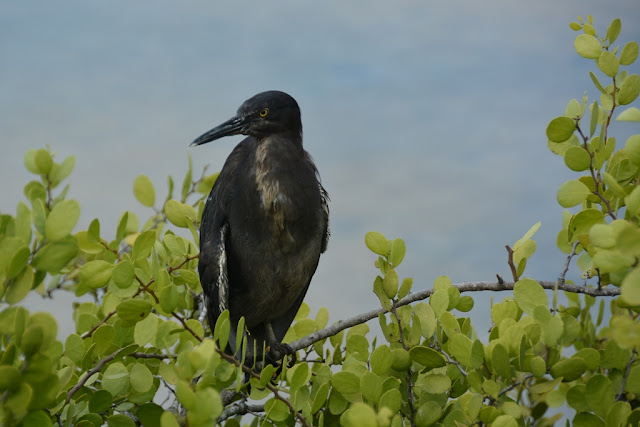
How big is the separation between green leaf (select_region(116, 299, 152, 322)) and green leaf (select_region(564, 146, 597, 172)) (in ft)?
5.43

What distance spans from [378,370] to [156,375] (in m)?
1.18

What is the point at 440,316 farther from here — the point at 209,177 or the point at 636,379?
the point at 209,177

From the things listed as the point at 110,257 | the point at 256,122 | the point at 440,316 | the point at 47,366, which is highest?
the point at 256,122

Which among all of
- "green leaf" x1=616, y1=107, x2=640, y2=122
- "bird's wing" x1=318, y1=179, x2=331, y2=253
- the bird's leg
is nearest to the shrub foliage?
"green leaf" x1=616, y1=107, x2=640, y2=122

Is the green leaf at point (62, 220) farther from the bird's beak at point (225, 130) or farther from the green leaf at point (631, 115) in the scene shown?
the bird's beak at point (225, 130)

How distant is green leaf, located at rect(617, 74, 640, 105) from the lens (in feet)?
9.61

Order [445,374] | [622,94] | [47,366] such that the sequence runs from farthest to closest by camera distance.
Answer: [622,94] → [445,374] → [47,366]

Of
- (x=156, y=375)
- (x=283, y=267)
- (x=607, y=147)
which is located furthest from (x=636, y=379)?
(x=283, y=267)

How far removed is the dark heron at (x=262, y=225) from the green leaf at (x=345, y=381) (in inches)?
65.1

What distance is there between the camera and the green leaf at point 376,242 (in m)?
2.87

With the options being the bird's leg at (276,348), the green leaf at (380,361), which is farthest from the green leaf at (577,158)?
the bird's leg at (276,348)

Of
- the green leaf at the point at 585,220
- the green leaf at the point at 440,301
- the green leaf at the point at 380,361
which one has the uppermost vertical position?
the green leaf at the point at 585,220

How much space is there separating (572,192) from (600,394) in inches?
29.0

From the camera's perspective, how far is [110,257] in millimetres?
3393
